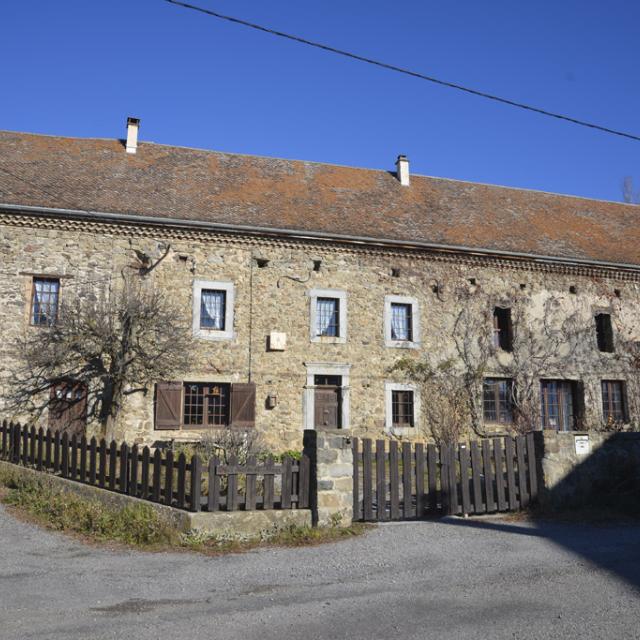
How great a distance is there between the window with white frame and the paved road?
8.60 meters

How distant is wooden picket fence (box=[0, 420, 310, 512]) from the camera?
732 centimetres

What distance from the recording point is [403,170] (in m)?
21.0

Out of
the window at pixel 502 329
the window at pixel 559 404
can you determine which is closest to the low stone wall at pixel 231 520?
the window at pixel 502 329

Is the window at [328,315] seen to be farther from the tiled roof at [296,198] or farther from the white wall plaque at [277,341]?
the tiled roof at [296,198]

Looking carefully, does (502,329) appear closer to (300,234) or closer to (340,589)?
(300,234)

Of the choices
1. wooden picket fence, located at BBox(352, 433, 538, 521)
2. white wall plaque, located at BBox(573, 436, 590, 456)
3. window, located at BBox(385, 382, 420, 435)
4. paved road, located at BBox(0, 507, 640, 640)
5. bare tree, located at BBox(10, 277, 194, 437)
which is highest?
bare tree, located at BBox(10, 277, 194, 437)

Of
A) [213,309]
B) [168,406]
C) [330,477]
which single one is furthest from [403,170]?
[330,477]

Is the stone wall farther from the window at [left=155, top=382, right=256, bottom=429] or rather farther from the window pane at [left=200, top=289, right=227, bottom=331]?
the window pane at [left=200, top=289, right=227, bottom=331]

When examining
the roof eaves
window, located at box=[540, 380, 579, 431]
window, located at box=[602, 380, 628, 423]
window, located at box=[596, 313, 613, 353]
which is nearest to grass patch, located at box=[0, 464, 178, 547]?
the roof eaves

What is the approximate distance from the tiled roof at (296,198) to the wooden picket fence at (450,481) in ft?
30.5

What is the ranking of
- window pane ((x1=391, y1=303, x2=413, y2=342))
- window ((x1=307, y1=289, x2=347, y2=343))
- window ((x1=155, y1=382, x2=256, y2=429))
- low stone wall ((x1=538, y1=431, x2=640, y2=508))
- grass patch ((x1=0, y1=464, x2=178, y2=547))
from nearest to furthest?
grass patch ((x1=0, y1=464, x2=178, y2=547))
low stone wall ((x1=538, y1=431, x2=640, y2=508))
window ((x1=155, y1=382, x2=256, y2=429))
window ((x1=307, y1=289, x2=347, y2=343))
window pane ((x1=391, y1=303, x2=413, y2=342))

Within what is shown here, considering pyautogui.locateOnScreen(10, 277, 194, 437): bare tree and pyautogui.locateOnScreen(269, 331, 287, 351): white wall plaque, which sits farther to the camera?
pyautogui.locateOnScreen(269, 331, 287, 351): white wall plaque

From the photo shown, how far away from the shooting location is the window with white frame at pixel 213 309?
1583cm

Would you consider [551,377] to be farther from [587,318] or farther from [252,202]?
[252,202]
